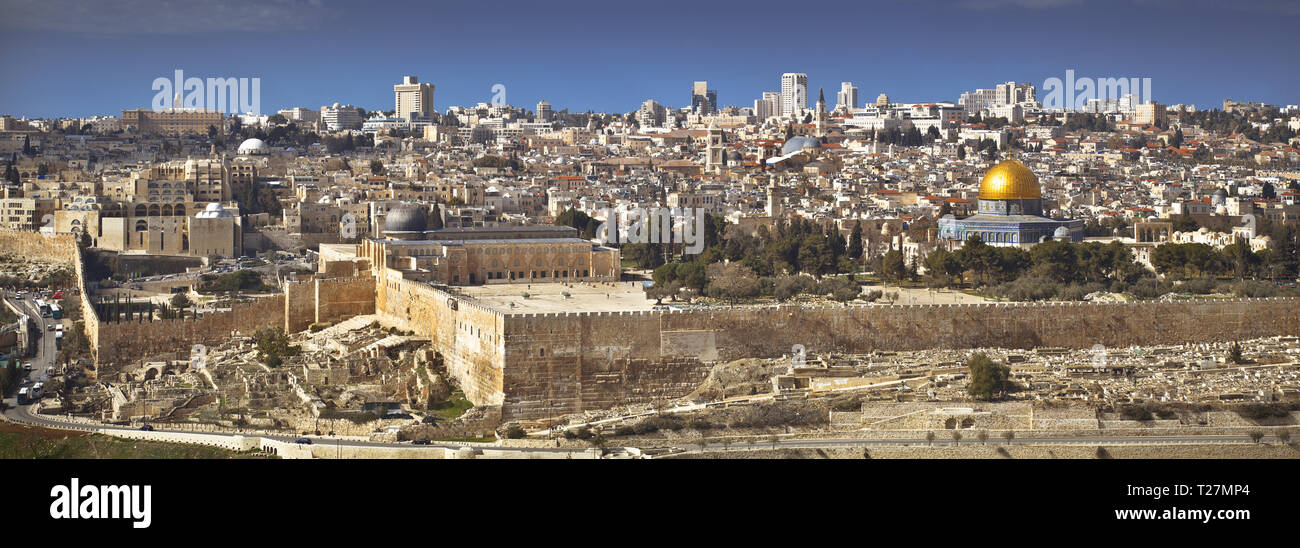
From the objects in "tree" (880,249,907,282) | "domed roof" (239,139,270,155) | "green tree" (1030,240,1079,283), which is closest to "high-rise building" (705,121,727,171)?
"domed roof" (239,139,270,155)

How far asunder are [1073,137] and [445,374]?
140 feet

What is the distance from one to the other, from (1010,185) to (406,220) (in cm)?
919

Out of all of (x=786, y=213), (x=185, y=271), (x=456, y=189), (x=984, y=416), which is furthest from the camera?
(x=456, y=189)

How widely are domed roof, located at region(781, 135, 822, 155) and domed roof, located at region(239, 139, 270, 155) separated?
14.5m

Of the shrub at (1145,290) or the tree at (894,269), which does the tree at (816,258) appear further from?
the shrub at (1145,290)

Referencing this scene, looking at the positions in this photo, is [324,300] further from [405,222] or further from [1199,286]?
[1199,286]

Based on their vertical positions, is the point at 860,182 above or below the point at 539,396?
above

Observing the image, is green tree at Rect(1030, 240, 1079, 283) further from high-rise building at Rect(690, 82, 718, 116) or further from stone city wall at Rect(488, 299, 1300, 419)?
high-rise building at Rect(690, 82, 718, 116)

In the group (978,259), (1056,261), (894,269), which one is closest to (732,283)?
(894,269)

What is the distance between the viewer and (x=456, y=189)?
32.4 metres

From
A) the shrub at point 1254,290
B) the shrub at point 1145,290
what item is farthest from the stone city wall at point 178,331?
the shrub at point 1254,290
